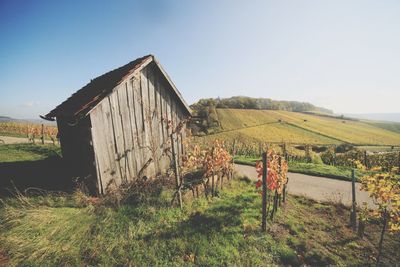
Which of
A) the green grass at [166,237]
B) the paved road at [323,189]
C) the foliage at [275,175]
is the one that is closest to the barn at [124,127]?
the green grass at [166,237]

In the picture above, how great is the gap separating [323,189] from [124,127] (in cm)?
1077

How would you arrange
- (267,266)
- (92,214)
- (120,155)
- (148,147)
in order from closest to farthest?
(267,266)
(92,214)
(120,155)
(148,147)

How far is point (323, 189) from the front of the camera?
10.7 metres

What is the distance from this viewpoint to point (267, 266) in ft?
14.8

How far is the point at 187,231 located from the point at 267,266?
83.6 inches

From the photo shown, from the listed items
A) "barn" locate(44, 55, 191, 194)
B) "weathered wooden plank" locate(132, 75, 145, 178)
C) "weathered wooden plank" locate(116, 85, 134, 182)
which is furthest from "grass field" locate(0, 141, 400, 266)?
"weathered wooden plank" locate(132, 75, 145, 178)

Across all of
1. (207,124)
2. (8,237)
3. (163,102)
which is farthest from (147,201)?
(207,124)

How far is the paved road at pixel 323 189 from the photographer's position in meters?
9.29

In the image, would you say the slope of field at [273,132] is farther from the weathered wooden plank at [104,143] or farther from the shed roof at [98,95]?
the weathered wooden plank at [104,143]

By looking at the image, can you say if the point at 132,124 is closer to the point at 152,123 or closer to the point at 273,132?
the point at 152,123

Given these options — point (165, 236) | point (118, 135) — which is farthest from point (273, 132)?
point (165, 236)

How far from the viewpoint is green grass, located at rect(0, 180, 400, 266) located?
4234mm

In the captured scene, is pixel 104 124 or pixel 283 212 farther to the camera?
pixel 283 212

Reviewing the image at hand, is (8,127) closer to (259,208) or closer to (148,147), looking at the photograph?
(148,147)
